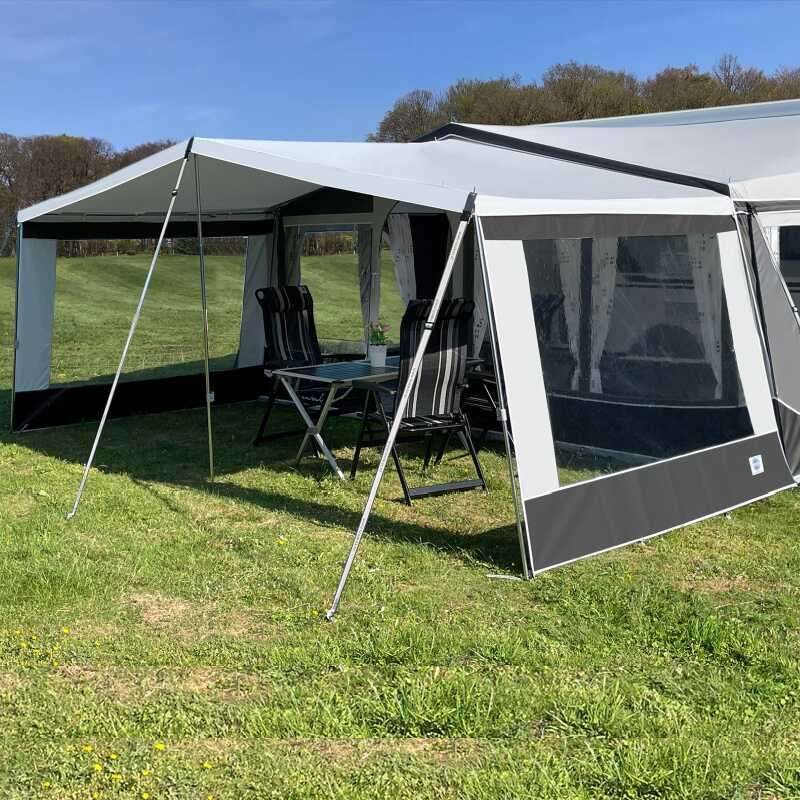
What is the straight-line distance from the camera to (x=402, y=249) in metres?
7.61

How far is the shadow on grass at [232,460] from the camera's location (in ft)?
15.4

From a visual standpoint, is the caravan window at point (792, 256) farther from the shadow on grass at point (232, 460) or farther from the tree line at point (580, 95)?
the tree line at point (580, 95)

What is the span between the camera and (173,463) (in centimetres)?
637

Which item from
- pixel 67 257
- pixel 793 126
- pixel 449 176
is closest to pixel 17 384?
pixel 67 257

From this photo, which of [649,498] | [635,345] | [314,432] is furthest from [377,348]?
[649,498]

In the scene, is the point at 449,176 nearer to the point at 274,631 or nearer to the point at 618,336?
the point at 618,336

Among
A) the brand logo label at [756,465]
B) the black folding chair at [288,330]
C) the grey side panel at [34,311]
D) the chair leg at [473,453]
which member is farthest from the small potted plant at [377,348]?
the grey side panel at [34,311]

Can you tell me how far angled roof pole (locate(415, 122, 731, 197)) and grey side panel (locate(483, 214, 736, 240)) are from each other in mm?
365

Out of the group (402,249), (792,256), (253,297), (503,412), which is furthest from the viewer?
(253,297)

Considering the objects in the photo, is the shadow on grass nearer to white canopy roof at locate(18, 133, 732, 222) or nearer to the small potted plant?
the small potted plant

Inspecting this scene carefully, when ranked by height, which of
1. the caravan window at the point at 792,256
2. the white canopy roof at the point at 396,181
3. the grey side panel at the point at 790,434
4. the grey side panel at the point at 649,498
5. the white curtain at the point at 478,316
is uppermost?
the white canopy roof at the point at 396,181

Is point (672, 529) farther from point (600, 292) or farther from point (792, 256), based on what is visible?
point (792, 256)

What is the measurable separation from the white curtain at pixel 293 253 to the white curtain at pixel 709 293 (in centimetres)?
383

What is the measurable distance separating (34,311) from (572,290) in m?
4.19
